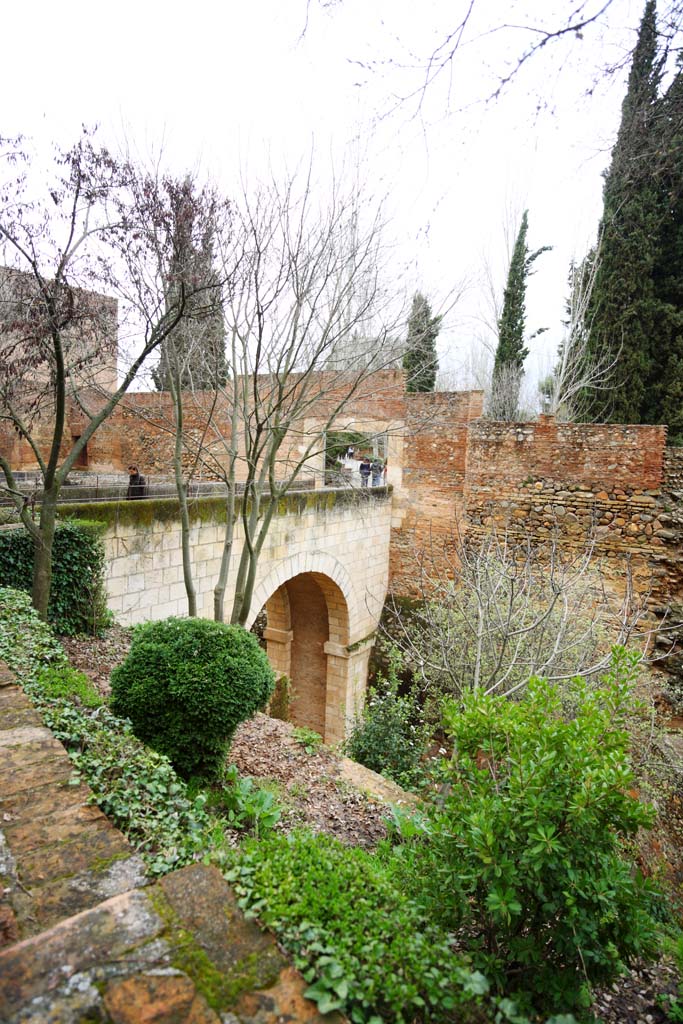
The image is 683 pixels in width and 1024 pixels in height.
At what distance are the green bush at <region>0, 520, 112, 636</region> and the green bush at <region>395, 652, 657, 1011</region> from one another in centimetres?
410

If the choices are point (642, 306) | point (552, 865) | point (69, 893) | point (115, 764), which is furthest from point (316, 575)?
point (642, 306)

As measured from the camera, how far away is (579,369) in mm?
13742

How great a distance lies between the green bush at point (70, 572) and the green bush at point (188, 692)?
1809mm

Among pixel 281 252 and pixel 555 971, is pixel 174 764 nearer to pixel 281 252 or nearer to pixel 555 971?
pixel 555 971

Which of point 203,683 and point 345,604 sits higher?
point 203,683

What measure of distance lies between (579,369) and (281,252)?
36.1 ft

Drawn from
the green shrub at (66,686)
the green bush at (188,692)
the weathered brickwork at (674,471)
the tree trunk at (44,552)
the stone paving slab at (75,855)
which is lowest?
the green bush at (188,692)

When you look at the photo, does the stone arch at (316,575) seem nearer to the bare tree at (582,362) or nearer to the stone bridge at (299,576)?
the stone bridge at (299,576)

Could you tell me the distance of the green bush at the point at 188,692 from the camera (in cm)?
330

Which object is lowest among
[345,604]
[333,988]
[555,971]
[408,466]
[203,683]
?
[345,604]

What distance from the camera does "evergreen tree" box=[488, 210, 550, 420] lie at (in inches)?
623

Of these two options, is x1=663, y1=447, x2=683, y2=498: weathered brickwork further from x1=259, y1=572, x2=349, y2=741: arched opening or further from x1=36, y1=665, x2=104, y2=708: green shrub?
x1=36, y1=665, x2=104, y2=708: green shrub

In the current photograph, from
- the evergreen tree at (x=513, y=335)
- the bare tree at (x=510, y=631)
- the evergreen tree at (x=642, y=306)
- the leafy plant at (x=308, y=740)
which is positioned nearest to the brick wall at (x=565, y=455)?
the bare tree at (x=510, y=631)

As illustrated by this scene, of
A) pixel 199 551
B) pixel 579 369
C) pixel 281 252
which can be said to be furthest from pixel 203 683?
pixel 579 369
